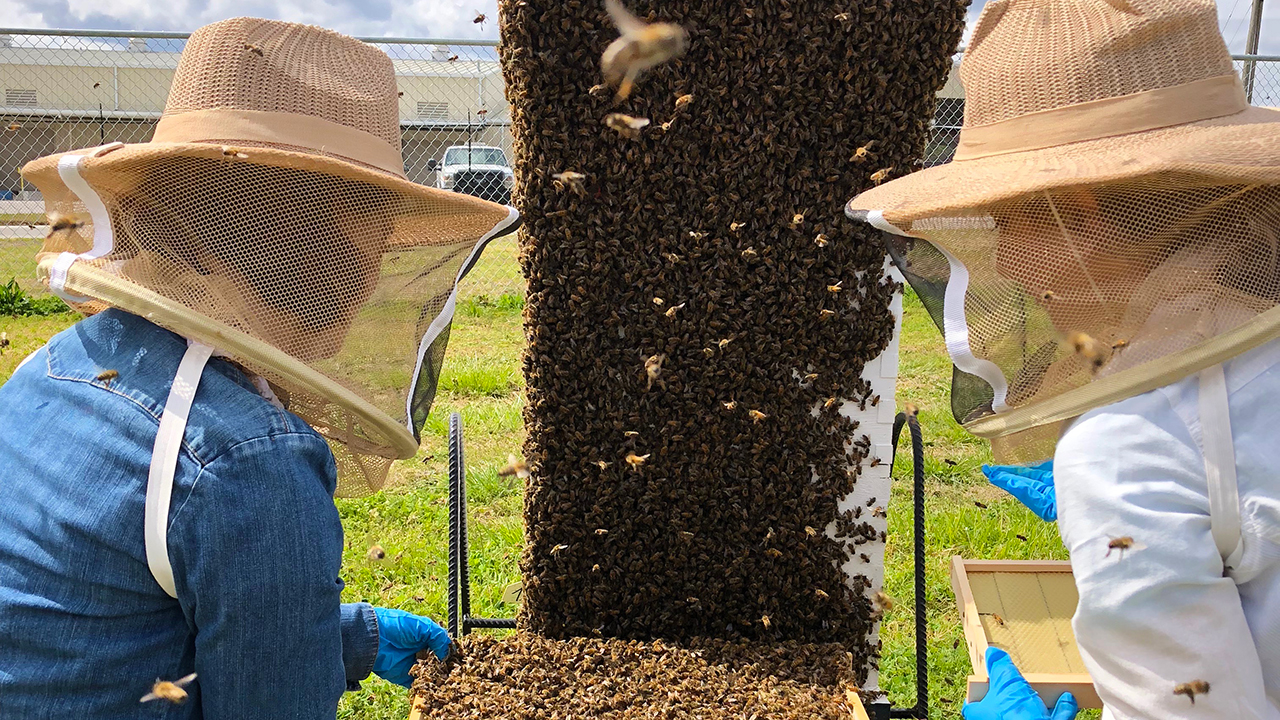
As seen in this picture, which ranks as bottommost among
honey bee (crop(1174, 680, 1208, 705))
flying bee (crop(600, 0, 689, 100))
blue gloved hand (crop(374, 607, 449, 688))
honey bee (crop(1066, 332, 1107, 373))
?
blue gloved hand (crop(374, 607, 449, 688))

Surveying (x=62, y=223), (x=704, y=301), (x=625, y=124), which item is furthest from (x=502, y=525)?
(x=62, y=223)

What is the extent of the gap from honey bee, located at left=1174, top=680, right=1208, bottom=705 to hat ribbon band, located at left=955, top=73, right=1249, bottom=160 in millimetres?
969

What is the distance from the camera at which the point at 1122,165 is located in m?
1.52

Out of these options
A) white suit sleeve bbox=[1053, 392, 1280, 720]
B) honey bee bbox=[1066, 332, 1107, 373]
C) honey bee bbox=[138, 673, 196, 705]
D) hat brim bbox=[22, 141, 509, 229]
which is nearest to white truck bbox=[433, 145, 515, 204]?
hat brim bbox=[22, 141, 509, 229]

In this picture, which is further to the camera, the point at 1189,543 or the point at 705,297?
the point at 705,297

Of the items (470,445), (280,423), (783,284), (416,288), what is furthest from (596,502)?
(470,445)

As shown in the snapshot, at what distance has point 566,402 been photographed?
10.4 feet

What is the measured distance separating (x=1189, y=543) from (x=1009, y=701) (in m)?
1.13

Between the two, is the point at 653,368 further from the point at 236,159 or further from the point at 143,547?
the point at 143,547

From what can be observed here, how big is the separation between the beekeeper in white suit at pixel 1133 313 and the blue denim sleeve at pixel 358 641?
174cm

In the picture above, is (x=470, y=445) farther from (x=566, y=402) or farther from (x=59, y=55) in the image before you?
(x=59, y=55)

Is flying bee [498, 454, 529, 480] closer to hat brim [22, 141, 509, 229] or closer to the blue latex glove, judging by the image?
hat brim [22, 141, 509, 229]

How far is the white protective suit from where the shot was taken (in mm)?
1362

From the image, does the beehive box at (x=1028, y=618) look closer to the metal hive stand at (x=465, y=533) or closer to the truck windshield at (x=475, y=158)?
the metal hive stand at (x=465, y=533)
